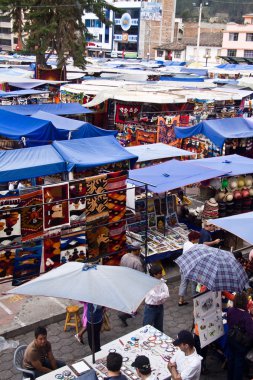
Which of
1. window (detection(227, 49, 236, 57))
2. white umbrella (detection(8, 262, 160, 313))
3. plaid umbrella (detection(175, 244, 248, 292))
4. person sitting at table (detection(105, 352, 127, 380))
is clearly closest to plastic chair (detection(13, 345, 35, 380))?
white umbrella (detection(8, 262, 160, 313))

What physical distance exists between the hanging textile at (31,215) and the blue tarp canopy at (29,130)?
4873mm

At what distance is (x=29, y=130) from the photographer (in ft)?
40.4

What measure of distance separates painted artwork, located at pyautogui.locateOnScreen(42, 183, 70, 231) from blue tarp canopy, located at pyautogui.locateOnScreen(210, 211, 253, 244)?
2.52 m

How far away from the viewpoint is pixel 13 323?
7.52m

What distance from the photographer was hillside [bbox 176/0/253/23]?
103938mm

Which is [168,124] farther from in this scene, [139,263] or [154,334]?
[154,334]

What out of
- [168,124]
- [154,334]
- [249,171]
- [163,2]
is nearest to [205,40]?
[163,2]

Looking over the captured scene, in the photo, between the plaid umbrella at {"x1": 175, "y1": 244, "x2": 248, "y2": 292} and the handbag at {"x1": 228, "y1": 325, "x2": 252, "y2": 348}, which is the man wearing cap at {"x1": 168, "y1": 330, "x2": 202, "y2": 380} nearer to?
the handbag at {"x1": 228, "y1": 325, "x2": 252, "y2": 348}

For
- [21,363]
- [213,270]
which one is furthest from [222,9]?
[21,363]

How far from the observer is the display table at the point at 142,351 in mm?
5491

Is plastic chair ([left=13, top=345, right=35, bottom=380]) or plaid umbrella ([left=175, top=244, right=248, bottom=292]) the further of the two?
plaid umbrella ([left=175, top=244, right=248, bottom=292])

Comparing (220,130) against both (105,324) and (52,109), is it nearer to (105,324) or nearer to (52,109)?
(52,109)

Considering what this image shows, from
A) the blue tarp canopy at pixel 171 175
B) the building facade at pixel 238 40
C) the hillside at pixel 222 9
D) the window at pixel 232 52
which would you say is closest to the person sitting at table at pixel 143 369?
the blue tarp canopy at pixel 171 175

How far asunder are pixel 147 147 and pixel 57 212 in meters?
4.75
